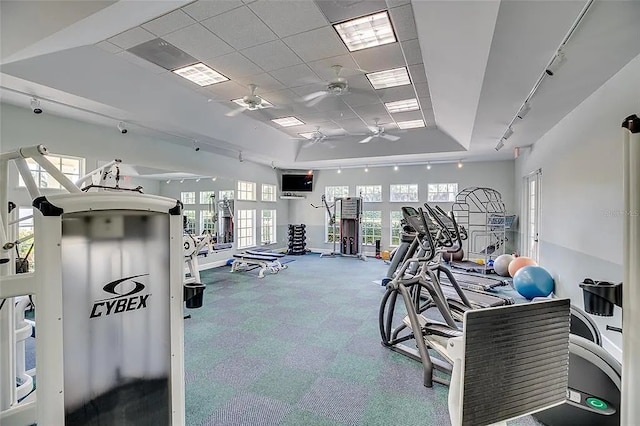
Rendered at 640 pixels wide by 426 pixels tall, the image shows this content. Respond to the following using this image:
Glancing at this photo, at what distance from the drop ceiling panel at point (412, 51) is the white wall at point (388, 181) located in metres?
5.61

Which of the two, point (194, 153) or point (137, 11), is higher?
point (137, 11)

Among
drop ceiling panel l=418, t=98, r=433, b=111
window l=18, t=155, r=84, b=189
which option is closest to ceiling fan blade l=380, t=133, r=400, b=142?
drop ceiling panel l=418, t=98, r=433, b=111

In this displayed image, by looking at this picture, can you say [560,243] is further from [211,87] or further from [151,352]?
[211,87]

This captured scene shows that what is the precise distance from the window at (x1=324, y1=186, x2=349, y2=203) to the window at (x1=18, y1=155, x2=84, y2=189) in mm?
6851

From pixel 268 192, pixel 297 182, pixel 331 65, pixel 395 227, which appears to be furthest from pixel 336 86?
pixel 297 182

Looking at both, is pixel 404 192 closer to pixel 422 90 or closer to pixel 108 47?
pixel 422 90

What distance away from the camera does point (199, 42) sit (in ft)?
11.1

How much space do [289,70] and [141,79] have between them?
2094mm

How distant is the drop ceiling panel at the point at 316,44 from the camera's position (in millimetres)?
3223

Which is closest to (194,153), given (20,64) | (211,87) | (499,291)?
(211,87)

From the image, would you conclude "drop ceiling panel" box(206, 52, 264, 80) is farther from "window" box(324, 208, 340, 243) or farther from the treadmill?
"window" box(324, 208, 340, 243)

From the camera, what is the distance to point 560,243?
433 cm

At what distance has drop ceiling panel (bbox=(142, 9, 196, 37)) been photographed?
289 centimetres

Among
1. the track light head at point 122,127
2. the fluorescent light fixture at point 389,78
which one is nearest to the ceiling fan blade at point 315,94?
the fluorescent light fixture at point 389,78
